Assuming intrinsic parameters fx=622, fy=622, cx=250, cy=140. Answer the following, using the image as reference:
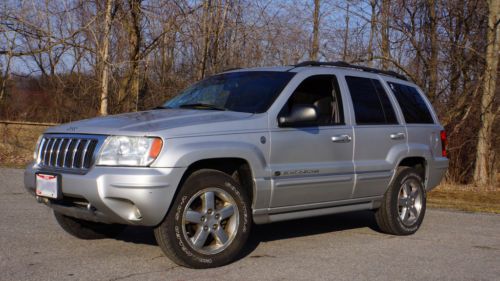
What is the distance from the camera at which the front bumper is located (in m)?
4.86

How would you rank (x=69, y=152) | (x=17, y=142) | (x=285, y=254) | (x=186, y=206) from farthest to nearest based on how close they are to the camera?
(x=17, y=142)
(x=285, y=254)
(x=69, y=152)
(x=186, y=206)

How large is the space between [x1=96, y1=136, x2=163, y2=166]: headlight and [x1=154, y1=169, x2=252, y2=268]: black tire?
1.31 ft

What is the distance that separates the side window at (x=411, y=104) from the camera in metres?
7.66

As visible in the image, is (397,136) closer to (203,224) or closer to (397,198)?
(397,198)

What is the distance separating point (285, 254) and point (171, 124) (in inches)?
68.0

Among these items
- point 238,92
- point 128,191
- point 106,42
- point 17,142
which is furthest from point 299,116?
point 17,142

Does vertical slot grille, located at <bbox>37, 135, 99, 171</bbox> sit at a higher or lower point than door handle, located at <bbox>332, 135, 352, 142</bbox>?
lower

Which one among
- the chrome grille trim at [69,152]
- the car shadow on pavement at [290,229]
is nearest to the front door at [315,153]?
the car shadow on pavement at [290,229]

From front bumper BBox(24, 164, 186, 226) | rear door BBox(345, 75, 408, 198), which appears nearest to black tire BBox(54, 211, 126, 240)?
front bumper BBox(24, 164, 186, 226)

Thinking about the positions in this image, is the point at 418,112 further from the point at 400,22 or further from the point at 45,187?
the point at 400,22

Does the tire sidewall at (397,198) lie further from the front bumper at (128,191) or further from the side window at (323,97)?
the front bumper at (128,191)

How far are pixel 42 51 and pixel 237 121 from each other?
10.3 m

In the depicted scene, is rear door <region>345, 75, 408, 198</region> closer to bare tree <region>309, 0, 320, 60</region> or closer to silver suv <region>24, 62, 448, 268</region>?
silver suv <region>24, 62, 448, 268</region>

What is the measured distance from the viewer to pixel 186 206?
5133 mm
